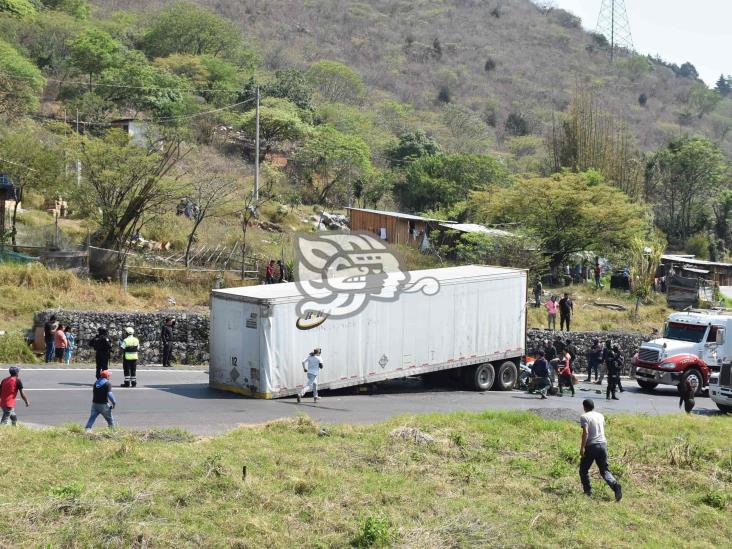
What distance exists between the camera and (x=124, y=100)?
64438 millimetres

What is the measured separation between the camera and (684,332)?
3011 cm

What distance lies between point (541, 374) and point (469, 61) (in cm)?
13099

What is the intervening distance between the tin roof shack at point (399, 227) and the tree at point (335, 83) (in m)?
48.0

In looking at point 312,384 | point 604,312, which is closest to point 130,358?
point 312,384

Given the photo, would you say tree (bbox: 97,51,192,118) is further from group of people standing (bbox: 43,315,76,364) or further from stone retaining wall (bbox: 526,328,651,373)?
group of people standing (bbox: 43,315,76,364)

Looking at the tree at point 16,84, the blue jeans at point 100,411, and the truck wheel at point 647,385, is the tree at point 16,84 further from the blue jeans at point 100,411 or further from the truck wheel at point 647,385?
the blue jeans at point 100,411

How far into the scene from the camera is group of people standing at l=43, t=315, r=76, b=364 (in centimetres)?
2597

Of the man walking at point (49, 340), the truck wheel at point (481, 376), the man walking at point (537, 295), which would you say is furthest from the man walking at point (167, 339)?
the man walking at point (537, 295)

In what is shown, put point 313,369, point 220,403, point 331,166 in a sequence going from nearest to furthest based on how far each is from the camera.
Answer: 1. point 220,403
2. point 313,369
3. point 331,166

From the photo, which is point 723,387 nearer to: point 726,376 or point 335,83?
point 726,376

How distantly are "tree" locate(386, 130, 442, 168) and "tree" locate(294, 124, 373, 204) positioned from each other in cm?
707

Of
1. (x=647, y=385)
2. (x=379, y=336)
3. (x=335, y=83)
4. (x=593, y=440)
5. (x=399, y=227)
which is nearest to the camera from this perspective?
(x=593, y=440)

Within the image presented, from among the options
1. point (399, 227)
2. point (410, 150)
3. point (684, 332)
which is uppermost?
point (410, 150)

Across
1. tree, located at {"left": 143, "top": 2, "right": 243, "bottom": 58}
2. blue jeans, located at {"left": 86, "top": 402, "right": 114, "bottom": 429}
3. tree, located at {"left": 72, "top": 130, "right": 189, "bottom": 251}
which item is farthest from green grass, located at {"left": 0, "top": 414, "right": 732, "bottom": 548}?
tree, located at {"left": 143, "top": 2, "right": 243, "bottom": 58}
